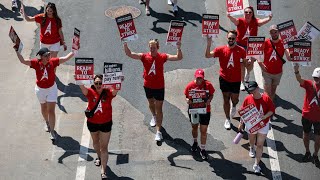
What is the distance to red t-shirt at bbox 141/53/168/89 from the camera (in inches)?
457

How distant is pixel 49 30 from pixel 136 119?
2832 mm

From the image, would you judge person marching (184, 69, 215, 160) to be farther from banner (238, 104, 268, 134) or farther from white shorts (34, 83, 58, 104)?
white shorts (34, 83, 58, 104)

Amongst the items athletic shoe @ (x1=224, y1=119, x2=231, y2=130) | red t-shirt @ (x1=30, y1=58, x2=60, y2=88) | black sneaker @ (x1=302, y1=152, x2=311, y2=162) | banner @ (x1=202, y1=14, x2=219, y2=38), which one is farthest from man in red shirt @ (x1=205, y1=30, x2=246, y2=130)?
red t-shirt @ (x1=30, y1=58, x2=60, y2=88)

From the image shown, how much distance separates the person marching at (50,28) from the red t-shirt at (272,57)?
463cm

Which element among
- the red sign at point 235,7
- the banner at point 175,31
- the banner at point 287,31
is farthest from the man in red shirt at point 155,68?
the banner at point 287,31

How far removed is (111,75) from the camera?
10578 mm

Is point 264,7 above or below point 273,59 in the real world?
above

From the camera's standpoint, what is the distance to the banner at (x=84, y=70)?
10.5m

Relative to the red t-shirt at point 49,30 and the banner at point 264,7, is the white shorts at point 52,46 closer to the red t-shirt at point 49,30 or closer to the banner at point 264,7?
the red t-shirt at point 49,30

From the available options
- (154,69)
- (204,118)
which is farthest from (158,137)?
(154,69)

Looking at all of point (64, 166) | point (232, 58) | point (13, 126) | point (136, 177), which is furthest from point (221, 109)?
point (13, 126)

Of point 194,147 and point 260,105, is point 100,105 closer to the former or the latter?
point 194,147

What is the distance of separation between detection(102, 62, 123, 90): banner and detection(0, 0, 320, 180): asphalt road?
188 centimetres

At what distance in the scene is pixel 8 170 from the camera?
11586mm
